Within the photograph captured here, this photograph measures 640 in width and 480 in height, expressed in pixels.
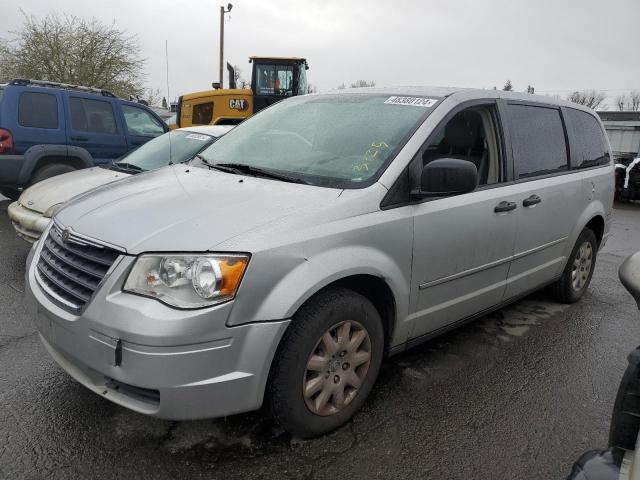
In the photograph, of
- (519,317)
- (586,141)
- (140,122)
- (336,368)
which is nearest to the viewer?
(336,368)

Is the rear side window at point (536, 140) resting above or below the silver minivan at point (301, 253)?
above

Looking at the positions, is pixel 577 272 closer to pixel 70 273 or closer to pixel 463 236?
pixel 463 236

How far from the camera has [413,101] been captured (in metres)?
3.10

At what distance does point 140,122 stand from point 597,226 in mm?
6822

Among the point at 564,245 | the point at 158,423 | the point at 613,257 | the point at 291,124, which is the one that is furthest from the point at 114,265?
the point at 613,257

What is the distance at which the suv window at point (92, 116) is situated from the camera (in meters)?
7.46

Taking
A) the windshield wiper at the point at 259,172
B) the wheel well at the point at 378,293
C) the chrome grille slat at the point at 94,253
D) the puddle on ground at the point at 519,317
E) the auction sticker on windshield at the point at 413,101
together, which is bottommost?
the puddle on ground at the point at 519,317

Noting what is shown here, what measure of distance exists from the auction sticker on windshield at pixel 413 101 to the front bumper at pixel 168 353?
5.42 feet

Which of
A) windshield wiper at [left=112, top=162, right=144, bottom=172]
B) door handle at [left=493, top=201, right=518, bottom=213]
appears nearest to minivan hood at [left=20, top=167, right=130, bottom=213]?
windshield wiper at [left=112, top=162, right=144, bottom=172]

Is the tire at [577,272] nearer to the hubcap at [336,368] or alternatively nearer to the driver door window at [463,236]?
the driver door window at [463,236]

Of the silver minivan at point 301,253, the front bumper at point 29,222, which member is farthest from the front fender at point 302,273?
the front bumper at point 29,222

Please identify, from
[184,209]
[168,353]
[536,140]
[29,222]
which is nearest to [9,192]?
[29,222]

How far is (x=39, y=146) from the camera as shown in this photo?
6840 mm

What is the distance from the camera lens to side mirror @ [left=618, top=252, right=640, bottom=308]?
1265mm
